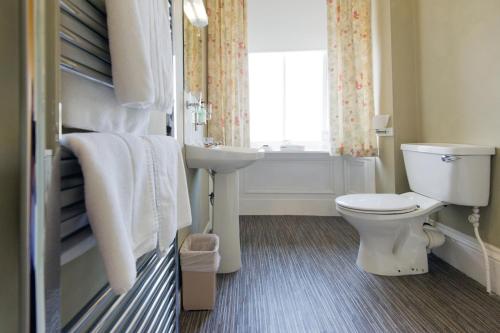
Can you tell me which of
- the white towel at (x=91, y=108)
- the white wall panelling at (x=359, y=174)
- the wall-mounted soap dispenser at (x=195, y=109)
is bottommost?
the white wall panelling at (x=359, y=174)

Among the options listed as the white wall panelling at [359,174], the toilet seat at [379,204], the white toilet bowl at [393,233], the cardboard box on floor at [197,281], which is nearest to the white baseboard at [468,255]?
the white toilet bowl at [393,233]

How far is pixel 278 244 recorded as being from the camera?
2.20 m

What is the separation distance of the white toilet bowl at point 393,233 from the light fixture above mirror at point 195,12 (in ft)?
5.01

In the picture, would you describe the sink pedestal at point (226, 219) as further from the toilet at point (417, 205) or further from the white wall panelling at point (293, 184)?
the white wall panelling at point (293, 184)

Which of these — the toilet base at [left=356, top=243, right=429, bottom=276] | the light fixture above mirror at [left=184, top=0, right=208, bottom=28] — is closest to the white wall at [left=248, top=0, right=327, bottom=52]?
the light fixture above mirror at [left=184, top=0, right=208, bottom=28]

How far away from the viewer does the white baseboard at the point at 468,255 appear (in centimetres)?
145

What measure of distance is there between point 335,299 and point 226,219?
29.9 inches

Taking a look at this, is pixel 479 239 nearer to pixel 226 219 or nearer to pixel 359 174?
pixel 359 174

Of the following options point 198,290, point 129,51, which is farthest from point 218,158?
point 129,51

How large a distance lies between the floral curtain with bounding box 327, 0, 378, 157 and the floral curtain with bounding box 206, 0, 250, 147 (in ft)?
2.95

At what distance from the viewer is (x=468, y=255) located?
1.63m

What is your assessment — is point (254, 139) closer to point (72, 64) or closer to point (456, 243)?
point (456, 243)

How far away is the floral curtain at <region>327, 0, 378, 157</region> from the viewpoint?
8.16 feet

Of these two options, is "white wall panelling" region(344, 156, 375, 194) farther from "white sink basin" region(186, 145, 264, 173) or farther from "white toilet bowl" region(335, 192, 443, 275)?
"white sink basin" region(186, 145, 264, 173)
